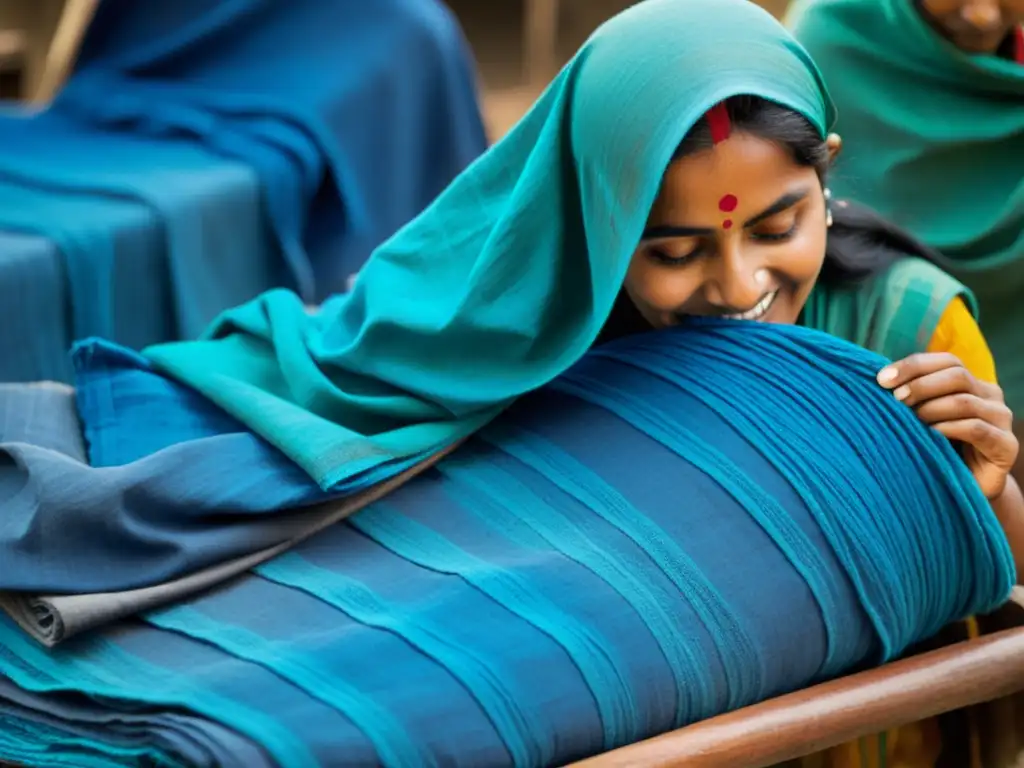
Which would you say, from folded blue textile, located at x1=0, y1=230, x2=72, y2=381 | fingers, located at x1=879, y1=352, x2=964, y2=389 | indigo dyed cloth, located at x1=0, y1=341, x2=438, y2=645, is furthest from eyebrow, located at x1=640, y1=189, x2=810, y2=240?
folded blue textile, located at x1=0, y1=230, x2=72, y2=381

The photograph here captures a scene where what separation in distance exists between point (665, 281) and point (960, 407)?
0.82 ft

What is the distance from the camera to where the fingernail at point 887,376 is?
1202 millimetres

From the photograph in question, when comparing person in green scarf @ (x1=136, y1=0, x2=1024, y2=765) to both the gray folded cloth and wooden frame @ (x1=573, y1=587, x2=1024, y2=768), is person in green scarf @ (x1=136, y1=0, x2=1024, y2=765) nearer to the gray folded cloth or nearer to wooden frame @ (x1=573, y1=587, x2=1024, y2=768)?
the gray folded cloth

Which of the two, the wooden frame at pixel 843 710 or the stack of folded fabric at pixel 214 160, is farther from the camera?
the stack of folded fabric at pixel 214 160

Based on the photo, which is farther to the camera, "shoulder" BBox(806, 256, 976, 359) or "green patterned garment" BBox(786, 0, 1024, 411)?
"green patterned garment" BBox(786, 0, 1024, 411)

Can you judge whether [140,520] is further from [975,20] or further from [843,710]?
[975,20]

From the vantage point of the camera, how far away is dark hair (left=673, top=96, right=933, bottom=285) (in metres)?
1.22

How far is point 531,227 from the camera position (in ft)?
4.20

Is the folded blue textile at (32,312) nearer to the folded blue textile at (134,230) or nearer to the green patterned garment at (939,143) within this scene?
the folded blue textile at (134,230)

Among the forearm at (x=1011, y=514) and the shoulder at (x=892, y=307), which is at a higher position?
the shoulder at (x=892, y=307)

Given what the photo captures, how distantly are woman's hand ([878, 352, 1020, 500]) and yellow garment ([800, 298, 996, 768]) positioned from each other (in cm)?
10

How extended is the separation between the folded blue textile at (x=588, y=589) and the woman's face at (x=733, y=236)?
37 mm

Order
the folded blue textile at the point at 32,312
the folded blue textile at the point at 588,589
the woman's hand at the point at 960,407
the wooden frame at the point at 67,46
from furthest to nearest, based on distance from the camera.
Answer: the wooden frame at the point at 67,46, the folded blue textile at the point at 32,312, the woman's hand at the point at 960,407, the folded blue textile at the point at 588,589

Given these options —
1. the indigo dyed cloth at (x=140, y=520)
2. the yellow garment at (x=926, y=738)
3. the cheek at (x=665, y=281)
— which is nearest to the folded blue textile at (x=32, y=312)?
the indigo dyed cloth at (x=140, y=520)
